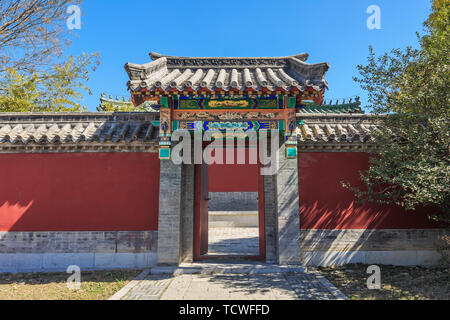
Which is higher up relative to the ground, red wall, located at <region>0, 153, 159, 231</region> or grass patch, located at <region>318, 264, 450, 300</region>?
red wall, located at <region>0, 153, 159, 231</region>

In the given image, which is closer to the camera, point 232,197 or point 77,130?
point 77,130

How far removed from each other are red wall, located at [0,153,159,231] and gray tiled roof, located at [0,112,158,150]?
0.31 metres

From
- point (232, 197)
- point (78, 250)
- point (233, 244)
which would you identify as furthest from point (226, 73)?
point (232, 197)

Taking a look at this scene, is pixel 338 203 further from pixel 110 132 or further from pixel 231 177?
pixel 231 177

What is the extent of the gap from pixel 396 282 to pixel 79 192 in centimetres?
680

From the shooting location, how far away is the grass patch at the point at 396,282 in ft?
14.6

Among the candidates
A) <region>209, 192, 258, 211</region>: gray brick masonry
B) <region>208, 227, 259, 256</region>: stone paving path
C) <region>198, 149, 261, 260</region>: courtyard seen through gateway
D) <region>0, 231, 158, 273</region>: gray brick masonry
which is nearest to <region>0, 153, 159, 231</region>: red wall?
<region>0, 231, 158, 273</region>: gray brick masonry

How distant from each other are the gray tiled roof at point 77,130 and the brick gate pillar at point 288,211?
9.85 feet

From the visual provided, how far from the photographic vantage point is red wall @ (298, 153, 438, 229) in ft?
20.4

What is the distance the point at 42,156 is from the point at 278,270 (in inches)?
230

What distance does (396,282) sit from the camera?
16.7ft

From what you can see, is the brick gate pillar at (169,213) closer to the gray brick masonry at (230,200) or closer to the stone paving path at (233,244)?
the stone paving path at (233,244)

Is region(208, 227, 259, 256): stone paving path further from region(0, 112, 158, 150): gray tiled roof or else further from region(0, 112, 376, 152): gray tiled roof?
region(0, 112, 158, 150): gray tiled roof
